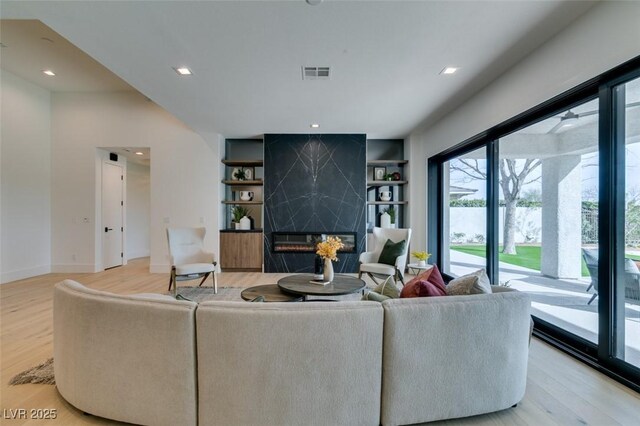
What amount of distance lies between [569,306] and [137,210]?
9.38 metres

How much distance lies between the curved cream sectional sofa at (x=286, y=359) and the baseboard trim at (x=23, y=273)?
505 cm

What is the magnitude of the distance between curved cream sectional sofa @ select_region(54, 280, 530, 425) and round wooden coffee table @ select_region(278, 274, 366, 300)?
4.29 ft

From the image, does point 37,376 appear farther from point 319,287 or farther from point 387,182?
point 387,182

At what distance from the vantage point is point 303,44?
106 inches

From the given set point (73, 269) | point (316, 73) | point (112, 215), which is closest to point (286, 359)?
point (316, 73)

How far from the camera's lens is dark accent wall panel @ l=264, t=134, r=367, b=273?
5.87m

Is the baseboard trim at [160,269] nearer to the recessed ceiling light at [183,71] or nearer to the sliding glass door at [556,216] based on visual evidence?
the recessed ceiling light at [183,71]

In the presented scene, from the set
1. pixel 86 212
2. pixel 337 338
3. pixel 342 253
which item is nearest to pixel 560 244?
pixel 337 338

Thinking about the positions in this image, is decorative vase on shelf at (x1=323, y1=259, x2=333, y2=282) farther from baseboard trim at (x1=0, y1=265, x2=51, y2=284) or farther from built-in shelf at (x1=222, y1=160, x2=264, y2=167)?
baseboard trim at (x1=0, y1=265, x2=51, y2=284)

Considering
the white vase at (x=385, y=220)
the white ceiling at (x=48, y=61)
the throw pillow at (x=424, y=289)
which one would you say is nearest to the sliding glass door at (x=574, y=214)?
the throw pillow at (x=424, y=289)

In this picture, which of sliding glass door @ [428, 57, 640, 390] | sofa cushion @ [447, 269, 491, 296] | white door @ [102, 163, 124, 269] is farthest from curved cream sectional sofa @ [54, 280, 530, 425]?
white door @ [102, 163, 124, 269]

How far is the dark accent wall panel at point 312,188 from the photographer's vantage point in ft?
19.3

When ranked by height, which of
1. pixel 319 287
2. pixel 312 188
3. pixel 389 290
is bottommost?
pixel 319 287

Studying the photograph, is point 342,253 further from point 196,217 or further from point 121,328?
point 121,328
